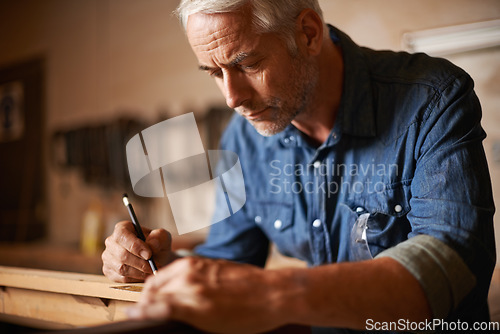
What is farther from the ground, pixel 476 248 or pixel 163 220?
pixel 476 248

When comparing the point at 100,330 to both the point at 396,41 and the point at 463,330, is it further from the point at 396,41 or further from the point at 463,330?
the point at 396,41

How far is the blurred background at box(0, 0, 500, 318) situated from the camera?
10.1ft

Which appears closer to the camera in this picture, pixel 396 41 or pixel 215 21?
pixel 215 21

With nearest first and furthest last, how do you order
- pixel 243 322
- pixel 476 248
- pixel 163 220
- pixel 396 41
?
pixel 243 322
pixel 476 248
pixel 396 41
pixel 163 220

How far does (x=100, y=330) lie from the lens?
0.65 metres

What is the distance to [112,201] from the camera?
3729 millimetres

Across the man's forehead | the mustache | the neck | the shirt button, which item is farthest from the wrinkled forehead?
the shirt button

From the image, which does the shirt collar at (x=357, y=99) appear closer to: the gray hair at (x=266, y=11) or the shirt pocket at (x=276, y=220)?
the gray hair at (x=266, y=11)

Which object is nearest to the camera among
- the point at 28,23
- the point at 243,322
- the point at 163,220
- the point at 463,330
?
the point at 243,322

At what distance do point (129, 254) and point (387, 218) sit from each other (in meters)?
0.64

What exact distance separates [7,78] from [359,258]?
427cm

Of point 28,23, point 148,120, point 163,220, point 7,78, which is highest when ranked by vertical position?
point 28,23

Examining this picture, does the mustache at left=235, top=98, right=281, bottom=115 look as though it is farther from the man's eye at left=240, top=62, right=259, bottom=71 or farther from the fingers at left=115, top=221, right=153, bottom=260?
the fingers at left=115, top=221, right=153, bottom=260

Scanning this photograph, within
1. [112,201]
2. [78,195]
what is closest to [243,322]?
[112,201]
